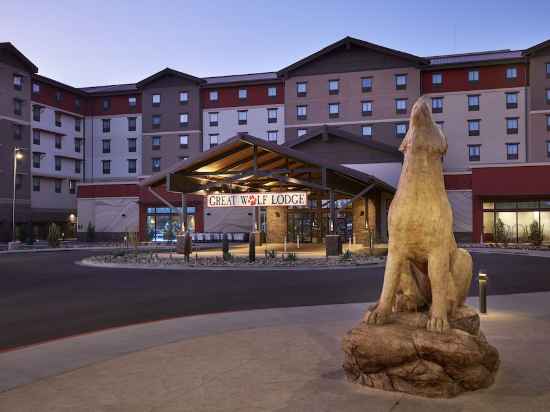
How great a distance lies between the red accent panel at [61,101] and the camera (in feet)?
199

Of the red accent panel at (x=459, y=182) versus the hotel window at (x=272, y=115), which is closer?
the red accent panel at (x=459, y=182)

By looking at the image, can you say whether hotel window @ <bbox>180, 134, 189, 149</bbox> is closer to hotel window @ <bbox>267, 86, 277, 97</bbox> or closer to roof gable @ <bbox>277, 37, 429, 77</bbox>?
hotel window @ <bbox>267, 86, 277, 97</bbox>

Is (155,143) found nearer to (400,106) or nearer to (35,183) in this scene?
(35,183)

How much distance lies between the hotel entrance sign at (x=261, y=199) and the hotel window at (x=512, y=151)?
108 ft

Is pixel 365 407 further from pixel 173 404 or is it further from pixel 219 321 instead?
pixel 219 321

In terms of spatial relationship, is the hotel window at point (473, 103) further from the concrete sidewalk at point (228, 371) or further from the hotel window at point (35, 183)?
the concrete sidewalk at point (228, 371)

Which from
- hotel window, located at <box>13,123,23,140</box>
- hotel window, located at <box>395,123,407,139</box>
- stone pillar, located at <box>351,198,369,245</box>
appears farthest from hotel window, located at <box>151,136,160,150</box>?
stone pillar, located at <box>351,198,369,245</box>

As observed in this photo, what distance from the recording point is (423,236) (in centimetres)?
621

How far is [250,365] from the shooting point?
7.11 metres

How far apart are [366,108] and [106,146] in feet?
108

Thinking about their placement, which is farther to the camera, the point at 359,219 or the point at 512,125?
the point at 512,125

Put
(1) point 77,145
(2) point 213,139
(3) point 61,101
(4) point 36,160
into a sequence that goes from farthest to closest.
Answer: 1. (1) point 77,145
2. (3) point 61,101
3. (2) point 213,139
4. (4) point 36,160

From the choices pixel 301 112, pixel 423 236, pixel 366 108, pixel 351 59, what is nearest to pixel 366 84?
pixel 366 108

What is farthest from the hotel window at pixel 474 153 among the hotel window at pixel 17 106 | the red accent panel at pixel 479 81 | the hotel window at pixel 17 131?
the hotel window at pixel 17 106
